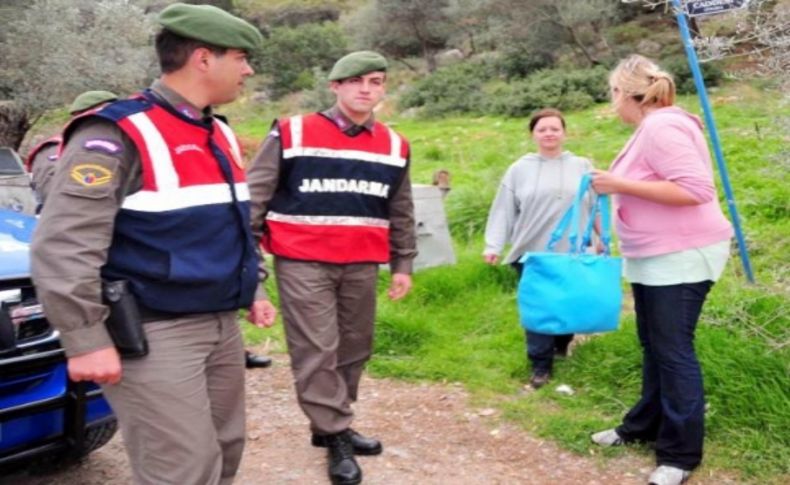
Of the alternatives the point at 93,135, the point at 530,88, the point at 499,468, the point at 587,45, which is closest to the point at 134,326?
the point at 93,135

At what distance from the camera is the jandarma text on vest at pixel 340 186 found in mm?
3795

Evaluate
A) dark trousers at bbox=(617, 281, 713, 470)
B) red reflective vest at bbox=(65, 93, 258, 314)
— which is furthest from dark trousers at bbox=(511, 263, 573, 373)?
red reflective vest at bbox=(65, 93, 258, 314)

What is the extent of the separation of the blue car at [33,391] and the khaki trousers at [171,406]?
26.4 inches

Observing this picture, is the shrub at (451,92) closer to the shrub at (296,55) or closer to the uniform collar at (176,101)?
the shrub at (296,55)

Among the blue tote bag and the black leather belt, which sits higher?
the black leather belt

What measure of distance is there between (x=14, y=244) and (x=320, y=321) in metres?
1.36

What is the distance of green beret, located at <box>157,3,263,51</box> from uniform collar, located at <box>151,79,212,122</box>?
180 mm

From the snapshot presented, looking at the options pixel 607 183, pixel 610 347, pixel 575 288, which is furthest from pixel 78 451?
pixel 610 347

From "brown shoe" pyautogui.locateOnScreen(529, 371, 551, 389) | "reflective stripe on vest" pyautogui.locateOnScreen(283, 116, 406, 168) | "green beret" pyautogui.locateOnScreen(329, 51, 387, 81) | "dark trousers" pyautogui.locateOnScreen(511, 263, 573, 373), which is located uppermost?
"green beret" pyautogui.locateOnScreen(329, 51, 387, 81)

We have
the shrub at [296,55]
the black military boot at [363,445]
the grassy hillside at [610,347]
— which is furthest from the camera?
the shrub at [296,55]

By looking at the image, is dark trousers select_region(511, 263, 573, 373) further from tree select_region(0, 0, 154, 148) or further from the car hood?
tree select_region(0, 0, 154, 148)

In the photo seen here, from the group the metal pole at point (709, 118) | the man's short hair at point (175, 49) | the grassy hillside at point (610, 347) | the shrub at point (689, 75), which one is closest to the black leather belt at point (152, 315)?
the man's short hair at point (175, 49)

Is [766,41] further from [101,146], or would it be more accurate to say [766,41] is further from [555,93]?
[555,93]

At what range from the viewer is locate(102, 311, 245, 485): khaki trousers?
8.13ft
